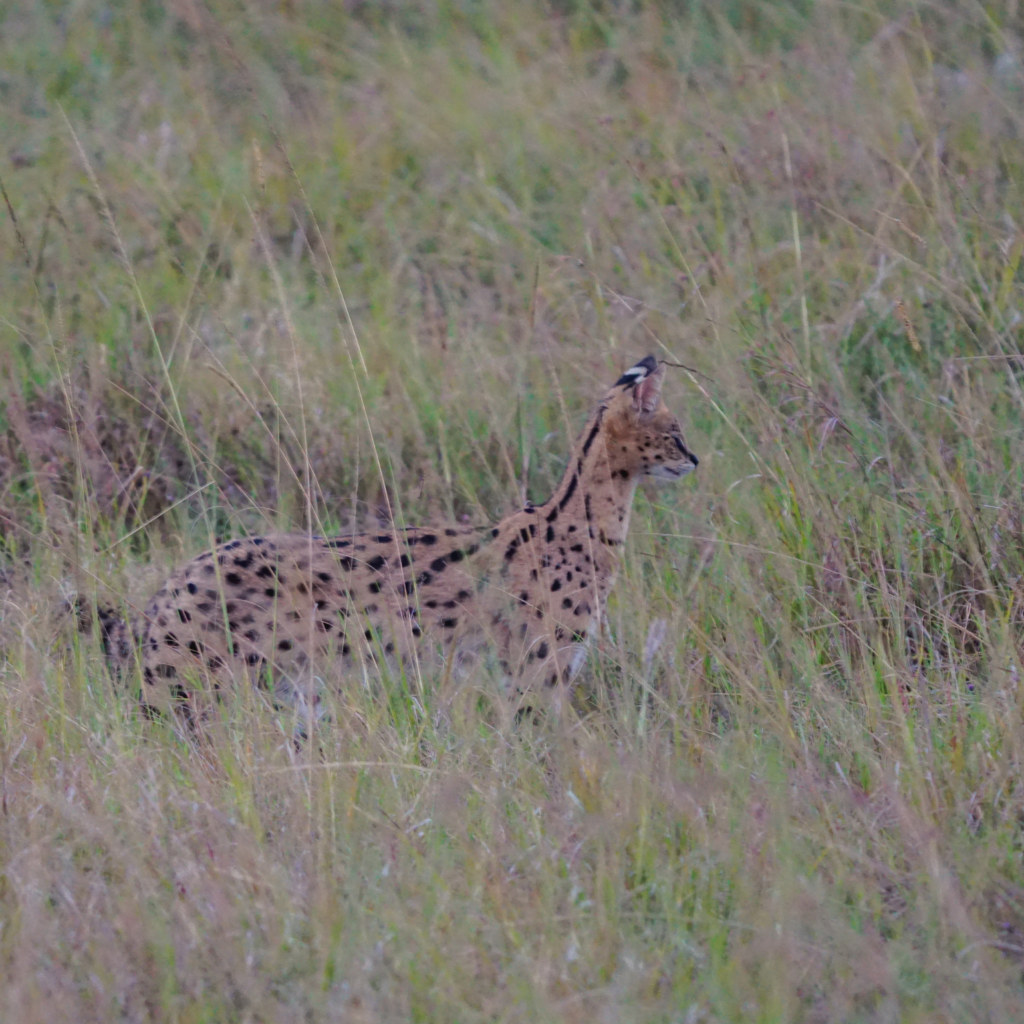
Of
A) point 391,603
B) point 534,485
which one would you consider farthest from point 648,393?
point 391,603

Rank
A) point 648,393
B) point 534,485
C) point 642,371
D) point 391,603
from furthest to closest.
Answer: point 534,485 < point 648,393 < point 642,371 < point 391,603

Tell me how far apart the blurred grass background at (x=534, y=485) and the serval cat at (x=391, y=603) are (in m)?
0.15

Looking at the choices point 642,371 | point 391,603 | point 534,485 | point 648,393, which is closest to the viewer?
point 391,603

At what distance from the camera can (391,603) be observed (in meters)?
4.40

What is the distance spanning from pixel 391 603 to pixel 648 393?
3.92ft

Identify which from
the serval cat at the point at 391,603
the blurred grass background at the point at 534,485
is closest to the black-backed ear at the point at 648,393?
the serval cat at the point at 391,603

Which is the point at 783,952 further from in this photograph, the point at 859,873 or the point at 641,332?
the point at 641,332

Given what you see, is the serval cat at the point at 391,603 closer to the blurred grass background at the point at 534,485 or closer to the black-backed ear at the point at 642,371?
the black-backed ear at the point at 642,371

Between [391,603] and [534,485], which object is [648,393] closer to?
[534,485]

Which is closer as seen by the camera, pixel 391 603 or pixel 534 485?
pixel 391 603

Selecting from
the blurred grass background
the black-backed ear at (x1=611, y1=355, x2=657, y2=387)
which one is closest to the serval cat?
the black-backed ear at (x1=611, y1=355, x2=657, y2=387)

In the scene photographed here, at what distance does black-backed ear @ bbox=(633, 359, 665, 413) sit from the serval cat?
2 cm

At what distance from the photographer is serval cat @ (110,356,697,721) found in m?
4.20

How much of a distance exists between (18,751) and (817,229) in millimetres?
4297
